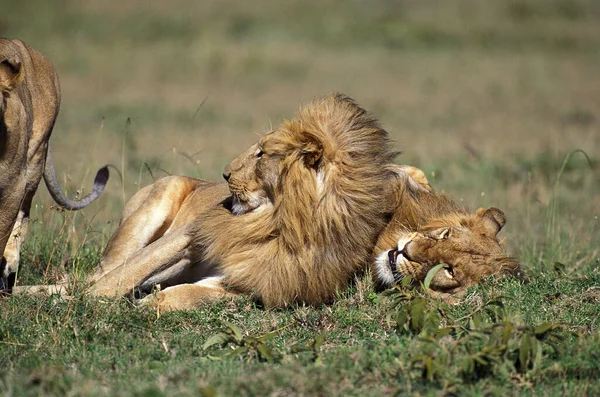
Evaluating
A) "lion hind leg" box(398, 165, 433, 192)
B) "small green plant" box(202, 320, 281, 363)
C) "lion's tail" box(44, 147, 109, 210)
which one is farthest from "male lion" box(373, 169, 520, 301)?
"lion's tail" box(44, 147, 109, 210)

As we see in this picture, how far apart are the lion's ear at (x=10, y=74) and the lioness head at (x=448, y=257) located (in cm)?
220

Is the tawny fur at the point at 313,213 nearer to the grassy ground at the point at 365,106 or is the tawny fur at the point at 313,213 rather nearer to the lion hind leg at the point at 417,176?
the grassy ground at the point at 365,106

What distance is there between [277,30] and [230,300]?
19.9m

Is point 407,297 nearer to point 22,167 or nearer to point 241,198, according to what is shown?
point 241,198

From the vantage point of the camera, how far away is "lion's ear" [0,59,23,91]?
4.55 metres

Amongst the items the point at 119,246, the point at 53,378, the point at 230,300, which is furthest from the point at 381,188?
the point at 53,378

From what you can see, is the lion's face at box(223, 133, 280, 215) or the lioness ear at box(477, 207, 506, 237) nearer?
the lion's face at box(223, 133, 280, 215)

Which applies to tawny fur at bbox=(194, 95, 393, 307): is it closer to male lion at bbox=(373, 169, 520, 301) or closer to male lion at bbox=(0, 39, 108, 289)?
male lion at bbox=(373, 169, 520, 301)

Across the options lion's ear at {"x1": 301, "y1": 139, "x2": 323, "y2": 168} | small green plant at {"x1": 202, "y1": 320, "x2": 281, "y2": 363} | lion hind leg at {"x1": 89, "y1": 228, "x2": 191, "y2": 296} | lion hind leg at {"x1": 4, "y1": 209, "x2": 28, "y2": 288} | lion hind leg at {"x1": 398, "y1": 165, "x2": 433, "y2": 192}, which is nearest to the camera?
small green plant at {"x1": 202, "y1": 320, "x2": 281, "y2": 363}

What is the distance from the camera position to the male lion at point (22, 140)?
4.58m

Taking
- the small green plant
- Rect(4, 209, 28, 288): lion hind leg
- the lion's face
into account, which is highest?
the lion's face

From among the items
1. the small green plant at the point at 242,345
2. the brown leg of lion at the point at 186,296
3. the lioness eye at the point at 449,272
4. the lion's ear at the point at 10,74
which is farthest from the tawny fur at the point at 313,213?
the lion's ear at the point at 10,74

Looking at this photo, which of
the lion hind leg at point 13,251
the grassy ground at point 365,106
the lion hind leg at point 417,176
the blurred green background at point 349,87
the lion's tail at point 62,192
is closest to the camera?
the grassy ground at point 365,106

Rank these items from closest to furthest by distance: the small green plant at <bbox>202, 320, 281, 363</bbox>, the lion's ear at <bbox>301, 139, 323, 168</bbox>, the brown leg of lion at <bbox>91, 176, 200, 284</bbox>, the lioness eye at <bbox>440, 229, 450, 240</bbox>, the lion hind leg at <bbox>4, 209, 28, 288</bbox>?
the small green plant at <bbox>202, 320, 281, 363</bbox>
the lion's ear at <bbox>301, 139, 323, 168</bbox>
the lioness eye at <bbox>440, 229, 450, 240</bbox>
the lion hind leg at <bbox>4, 209, 28, 288</bbox>
the brown leg of lion at <bbox>91, 176, 200, 284</bbox>
